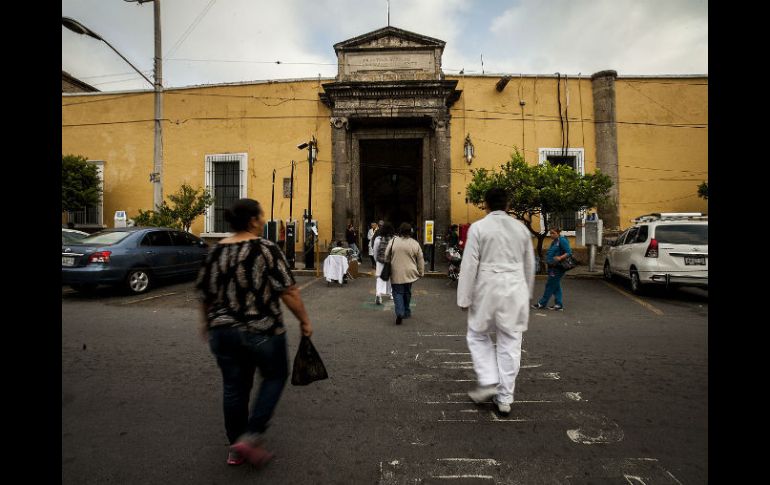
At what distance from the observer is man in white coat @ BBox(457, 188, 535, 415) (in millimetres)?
3281

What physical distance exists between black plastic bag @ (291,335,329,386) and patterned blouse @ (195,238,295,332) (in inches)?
11.5

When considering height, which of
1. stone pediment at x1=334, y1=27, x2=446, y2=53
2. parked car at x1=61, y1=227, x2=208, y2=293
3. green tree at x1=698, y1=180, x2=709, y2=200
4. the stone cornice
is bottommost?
parked car at x1=61, y1=227, x2=208, y2=293

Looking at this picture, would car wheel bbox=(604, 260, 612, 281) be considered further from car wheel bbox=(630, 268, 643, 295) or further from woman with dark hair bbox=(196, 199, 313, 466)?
woman with dark hair bbox=(196, 199, 313, 466)

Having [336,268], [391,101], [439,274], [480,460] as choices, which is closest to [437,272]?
[439,274]

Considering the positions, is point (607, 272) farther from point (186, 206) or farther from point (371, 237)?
point (186, 206)

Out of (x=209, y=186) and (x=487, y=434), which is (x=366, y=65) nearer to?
(x=209, y=186)

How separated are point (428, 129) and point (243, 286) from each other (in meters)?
15.2

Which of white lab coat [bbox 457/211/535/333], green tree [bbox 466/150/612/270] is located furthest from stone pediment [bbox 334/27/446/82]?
white lab coat [bbox 457/211/535/333]

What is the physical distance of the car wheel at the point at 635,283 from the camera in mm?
9073

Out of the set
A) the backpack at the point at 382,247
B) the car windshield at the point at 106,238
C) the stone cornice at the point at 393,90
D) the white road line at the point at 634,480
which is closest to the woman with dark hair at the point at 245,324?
the white road line at the point at 634,480

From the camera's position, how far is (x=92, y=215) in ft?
58.0

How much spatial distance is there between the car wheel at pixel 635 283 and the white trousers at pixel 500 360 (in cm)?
734

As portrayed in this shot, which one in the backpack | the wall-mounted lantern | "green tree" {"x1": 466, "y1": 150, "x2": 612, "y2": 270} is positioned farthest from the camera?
the wall-mounted lantern

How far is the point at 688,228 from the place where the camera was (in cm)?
862
